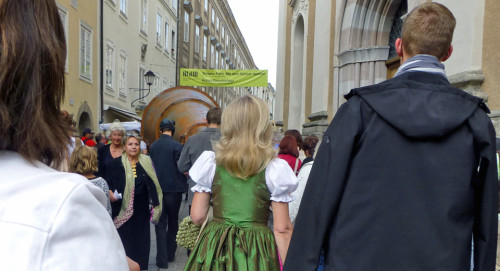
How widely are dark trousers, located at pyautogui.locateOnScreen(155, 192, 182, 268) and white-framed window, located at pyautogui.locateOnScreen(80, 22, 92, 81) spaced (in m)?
11.9

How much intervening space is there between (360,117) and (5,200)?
4.74 ft

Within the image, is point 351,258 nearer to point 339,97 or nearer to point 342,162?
point 342,162

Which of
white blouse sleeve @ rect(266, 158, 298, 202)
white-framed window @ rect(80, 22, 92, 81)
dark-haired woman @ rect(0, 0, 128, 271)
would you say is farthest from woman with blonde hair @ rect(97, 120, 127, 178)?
white-framed window @ rect(80, 22, 92, 81)

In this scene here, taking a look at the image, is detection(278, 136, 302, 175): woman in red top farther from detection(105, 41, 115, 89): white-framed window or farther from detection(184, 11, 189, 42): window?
detection(184, 11, 189, 42): window

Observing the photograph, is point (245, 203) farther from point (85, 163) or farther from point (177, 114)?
point (177, 114)

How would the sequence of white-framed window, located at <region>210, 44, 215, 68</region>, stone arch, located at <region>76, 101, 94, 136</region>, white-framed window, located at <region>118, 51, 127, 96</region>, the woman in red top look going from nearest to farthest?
1. the woman in red top
2. stone arch, located at <region>76, 101, 94, 136</region>
3. white-framed window, located at <region>118, 51, 127, 96</region>
4. white-framed window, located at <region>210, 44, 215, 68</region>

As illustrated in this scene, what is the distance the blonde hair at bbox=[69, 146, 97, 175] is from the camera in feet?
14.1

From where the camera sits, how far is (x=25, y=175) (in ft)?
2.55

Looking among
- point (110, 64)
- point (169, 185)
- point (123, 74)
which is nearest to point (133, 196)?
point (169, 185)

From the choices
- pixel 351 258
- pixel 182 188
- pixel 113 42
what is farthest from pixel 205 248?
pixel 113 42

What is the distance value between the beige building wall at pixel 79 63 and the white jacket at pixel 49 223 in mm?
14889

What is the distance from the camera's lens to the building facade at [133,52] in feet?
64.0

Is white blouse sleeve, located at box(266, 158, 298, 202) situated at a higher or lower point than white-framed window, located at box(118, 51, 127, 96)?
lower

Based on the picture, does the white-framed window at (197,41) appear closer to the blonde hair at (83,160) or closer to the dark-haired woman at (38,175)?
the blonde hair at (83,160)
